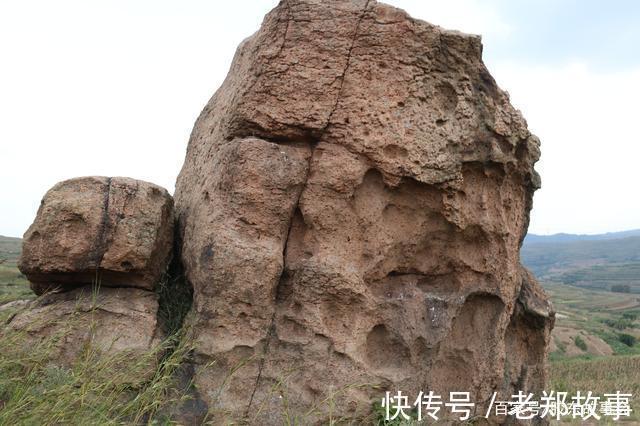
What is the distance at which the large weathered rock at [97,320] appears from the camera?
4.61 meters

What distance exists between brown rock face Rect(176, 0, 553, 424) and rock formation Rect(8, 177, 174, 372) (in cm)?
43

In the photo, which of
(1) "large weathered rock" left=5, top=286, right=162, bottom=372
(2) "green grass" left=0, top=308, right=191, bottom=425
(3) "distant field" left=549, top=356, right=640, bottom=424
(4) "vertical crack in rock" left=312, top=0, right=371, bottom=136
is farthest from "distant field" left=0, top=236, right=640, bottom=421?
(4) "vertical crack in rock" left=312, top=0, right=371, bottom=136

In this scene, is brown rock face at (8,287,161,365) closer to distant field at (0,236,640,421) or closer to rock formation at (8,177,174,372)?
rock formation at (8,177,174,372)

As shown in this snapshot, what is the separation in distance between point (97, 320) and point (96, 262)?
1.56ft

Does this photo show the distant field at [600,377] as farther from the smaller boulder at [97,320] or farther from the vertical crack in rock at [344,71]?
the smaller boulder at [97,320]

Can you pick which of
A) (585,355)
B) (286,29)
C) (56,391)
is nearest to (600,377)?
(585,355)

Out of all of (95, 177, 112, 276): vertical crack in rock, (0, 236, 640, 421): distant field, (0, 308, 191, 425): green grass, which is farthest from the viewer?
(0, 236, 640, 421): distant field

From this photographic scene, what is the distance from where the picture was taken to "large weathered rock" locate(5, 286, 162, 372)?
15.1 feet

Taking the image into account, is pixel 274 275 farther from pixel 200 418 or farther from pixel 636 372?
pixel 636 372

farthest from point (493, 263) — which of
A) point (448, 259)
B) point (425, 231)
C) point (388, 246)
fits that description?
point (388, 246)

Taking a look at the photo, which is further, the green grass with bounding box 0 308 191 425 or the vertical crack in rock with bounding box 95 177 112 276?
the vertical crack in rock with bounding box 95 177 112 276

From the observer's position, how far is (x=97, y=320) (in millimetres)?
4797

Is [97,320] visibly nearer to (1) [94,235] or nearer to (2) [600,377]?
(1) [94,235]

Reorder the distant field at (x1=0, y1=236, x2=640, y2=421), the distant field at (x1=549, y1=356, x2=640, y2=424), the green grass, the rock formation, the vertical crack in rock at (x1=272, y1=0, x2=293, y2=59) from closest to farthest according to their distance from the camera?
the green grass → the rock formation → the vertical crack in rock at (x1=272, y1=0, x2=293, y2=59) → the distant field at (x1=0, y1=236, x2=640, y2=421) → the distant field at (x1=549, y1=356, x2=640, y2=424)
